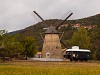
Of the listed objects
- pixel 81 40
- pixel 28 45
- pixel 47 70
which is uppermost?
pixel 81 40

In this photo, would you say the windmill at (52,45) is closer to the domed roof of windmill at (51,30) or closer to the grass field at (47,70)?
the domed roof of windmill at (51,30)

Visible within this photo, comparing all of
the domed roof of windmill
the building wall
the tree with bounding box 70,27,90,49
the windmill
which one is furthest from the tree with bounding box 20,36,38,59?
the tree with bounding box 70,27,90,49

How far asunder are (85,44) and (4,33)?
38846 millimetres

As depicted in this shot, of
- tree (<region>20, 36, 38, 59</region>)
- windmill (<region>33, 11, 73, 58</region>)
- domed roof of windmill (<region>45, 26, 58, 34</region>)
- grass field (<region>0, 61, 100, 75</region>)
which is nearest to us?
grass field (<region>0, 61, 100, 75</region>)

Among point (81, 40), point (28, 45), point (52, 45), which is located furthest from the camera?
point (81, 40)

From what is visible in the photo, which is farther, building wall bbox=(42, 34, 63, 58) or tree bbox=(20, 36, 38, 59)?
tree bbox=(20, 36, 38, 59)

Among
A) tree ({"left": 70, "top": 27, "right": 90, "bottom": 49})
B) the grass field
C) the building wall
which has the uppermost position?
tree ({"left": 70, "top": 27, "right": 90, "bottom": 49})

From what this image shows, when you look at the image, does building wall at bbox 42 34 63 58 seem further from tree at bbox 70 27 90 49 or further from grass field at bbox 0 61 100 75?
grass field at bbox 0 61 100 75

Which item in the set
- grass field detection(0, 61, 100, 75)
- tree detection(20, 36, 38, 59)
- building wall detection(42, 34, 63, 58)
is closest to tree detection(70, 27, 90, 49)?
tree detection(20, 36, 38, 59)

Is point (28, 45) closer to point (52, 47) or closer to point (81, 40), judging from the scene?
point (52, 47)

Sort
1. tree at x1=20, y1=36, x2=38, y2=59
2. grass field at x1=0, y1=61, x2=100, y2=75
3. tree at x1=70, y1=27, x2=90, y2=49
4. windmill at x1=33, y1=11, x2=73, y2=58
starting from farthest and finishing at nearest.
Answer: tree at x1=70, y1=27, x2=90, y2=49 → tree at x1=20, y1=36, x2=38, y2=59 → windmill at x1=33, y1=11, x2=73, y2=58 → grass field at x1=0, y1=61, x2=100, y2=75

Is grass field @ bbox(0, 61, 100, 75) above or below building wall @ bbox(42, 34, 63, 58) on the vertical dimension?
below

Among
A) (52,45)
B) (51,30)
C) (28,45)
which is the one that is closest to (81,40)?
(28,45)

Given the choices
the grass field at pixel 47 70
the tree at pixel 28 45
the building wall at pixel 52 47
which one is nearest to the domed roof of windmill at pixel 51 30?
the building wall at pixel 52 47
